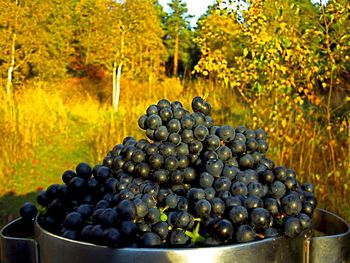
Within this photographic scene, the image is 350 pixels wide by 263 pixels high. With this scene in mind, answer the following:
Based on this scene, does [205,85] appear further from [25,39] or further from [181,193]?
[181,193]

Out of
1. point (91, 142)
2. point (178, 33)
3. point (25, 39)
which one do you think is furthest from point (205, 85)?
point (178, 33)

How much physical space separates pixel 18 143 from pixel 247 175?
247 inches

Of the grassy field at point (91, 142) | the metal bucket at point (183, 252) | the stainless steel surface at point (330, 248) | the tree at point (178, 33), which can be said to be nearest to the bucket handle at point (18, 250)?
the metal bucket at point (183, 252)

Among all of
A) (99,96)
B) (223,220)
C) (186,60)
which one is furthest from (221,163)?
(186,60)

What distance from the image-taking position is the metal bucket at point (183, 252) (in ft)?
3.01

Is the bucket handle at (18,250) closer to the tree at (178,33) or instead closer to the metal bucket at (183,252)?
the metal bucket at (183,252)

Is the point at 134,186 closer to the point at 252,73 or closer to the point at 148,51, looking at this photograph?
the point at 252,73

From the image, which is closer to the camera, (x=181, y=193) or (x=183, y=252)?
(x=183, y=252)

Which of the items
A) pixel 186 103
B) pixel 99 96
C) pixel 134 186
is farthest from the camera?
pixel 99 96

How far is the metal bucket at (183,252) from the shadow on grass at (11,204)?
388 centimetres

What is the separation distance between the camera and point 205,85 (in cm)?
786

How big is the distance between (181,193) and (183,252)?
0.84 ft

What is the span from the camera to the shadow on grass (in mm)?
4918

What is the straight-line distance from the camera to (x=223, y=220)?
99 cm
